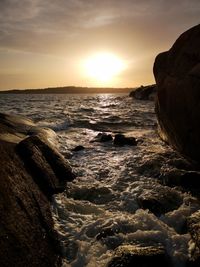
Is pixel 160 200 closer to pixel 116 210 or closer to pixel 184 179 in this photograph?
pixel 116 210

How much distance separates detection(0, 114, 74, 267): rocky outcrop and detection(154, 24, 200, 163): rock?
4.33m

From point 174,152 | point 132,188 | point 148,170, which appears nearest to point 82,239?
point 132,188

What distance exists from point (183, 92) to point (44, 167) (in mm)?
4893

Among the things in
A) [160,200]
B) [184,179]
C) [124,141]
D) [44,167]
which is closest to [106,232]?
[160,200]

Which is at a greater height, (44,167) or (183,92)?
(183,92)

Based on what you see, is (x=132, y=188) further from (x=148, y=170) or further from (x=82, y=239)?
(x=82, y=239)

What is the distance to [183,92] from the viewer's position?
9203 millimetres

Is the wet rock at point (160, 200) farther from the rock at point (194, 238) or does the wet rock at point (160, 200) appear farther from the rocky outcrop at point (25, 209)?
the rocky outcrop at point (25, 209)

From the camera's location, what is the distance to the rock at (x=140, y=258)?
4.21 meters

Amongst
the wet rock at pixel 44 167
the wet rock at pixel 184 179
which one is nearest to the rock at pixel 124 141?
the wet rock at pixel 184 179

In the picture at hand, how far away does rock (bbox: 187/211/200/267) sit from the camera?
428cm

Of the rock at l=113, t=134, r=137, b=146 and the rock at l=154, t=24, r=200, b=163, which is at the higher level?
the rock at l=154, t=24, r=200, b=163

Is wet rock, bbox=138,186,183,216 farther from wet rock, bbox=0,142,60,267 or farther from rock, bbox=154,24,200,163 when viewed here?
wet rock, bbox=0,142,60,267

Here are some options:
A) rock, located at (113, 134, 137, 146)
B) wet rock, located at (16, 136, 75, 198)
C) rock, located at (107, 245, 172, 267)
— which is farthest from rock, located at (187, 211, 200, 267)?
rock, located at (113, 134, 137, 146)
